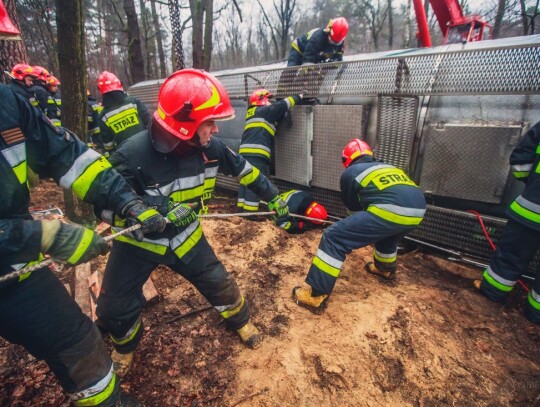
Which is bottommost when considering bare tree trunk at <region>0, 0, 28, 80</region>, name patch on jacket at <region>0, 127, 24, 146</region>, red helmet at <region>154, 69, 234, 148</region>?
name patch on jacket at <region>0, 127, 24, 146</region>

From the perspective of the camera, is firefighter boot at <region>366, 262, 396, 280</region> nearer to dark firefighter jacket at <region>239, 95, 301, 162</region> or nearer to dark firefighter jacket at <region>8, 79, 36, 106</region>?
dark firefighter jacket at <region>239, 95, 301, 162</region>

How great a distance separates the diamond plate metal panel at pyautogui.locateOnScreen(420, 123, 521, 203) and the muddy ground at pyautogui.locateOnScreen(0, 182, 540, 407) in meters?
1.07

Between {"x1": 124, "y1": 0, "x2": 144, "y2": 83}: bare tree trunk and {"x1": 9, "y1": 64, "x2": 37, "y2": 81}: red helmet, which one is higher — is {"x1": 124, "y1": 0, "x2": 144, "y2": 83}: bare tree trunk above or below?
above

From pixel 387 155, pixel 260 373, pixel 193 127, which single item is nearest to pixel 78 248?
pixel 193 127

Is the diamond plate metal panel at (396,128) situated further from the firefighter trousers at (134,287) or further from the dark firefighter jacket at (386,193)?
the firefighter trousers at (134,287)

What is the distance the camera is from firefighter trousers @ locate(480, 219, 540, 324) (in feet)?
9.34

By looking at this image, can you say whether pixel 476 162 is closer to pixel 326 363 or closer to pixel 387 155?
pixel 387 155

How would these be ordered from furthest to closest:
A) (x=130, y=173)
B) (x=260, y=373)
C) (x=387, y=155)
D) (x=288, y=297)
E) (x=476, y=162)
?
(x=387, y=155), (x=476, y=162), (x=288, y=297), (x=260, y=373), (x=130, y=173)

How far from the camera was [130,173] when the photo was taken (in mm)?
2123

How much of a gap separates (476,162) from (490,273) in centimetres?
119

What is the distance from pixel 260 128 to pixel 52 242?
365cm

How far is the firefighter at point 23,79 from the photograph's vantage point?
234 inches

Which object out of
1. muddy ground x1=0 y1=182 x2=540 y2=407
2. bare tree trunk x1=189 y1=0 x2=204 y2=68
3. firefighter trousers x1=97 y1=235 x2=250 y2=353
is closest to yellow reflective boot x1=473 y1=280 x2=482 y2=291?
muddy ground x1=0 y1=182 x2=540 y2=407

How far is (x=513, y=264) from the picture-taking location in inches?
117
